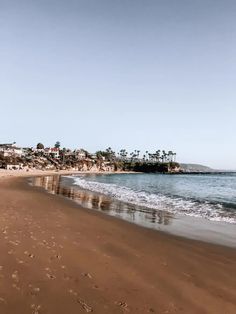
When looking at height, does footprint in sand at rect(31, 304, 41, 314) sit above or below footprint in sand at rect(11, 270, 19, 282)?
below

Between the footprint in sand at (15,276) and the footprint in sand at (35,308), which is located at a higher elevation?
the footprint in sand at (15,276)

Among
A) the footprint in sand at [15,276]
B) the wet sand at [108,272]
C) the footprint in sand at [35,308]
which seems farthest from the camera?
the footprint in sand at [15,276]

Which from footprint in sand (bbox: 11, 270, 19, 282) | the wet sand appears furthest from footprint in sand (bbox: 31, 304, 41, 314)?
footprint in sand (bbox: 11, 270, 19, 282)

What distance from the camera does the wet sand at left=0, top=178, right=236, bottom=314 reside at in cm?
660

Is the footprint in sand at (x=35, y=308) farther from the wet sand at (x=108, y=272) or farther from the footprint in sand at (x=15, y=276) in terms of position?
the footprint in sand at (x=15, y=276)

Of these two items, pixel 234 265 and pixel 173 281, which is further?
pixel 234 265

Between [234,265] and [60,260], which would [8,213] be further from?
[234,265]

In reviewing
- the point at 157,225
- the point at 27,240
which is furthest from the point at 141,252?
the point at 157,225

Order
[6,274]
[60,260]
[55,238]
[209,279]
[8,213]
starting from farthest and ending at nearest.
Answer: [8,213] → [55,238] → [60,260] → [209,279] → [6,274]

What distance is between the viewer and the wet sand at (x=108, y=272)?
660 centimetres

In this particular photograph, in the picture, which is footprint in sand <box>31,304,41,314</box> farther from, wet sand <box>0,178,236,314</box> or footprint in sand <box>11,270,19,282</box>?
footprint in sand <box>11,270,19,282</box>

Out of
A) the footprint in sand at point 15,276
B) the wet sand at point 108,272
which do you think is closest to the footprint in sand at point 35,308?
the wet sand at point 108,272

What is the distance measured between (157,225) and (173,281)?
8803mm

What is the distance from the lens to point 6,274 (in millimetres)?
7734
